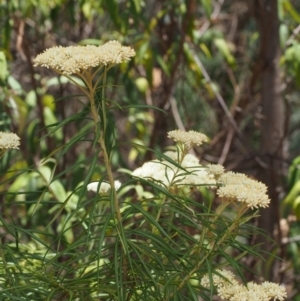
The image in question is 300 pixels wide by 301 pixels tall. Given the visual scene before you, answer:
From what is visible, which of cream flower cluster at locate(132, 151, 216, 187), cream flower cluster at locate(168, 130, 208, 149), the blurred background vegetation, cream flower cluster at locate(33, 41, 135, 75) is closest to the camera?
cream flower cluster at locate(33, 41, 135, 75)

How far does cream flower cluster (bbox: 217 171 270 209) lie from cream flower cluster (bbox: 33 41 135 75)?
0.21 metres

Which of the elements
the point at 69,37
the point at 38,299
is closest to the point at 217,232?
the point at 38,299

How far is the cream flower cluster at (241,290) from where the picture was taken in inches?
38.0

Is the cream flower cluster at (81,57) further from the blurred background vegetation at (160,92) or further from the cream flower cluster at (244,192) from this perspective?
the blurred background vegetation at (160,92)

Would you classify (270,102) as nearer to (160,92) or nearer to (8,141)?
(160,92)

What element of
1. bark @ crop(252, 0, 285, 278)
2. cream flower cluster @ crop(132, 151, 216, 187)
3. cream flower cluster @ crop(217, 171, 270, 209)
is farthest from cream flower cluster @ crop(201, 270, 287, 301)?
bark @ crop(252, 0, 285, 278)

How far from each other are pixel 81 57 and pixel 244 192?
26 centimetres

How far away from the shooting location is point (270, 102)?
8.97 feet

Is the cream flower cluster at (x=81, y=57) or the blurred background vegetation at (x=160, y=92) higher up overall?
the blurred background vegetation at (x=160, y=92)

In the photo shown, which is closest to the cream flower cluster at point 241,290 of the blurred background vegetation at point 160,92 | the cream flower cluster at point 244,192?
the cream flower cluster at point 244,192

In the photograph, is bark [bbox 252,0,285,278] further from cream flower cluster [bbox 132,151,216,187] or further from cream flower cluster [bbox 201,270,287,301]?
cream flower cluster [bbox 201,270,287,301]

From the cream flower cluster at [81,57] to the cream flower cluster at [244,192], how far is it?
21 cm

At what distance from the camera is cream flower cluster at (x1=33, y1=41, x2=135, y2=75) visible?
0.95 metres

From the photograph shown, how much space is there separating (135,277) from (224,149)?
1.96 m
